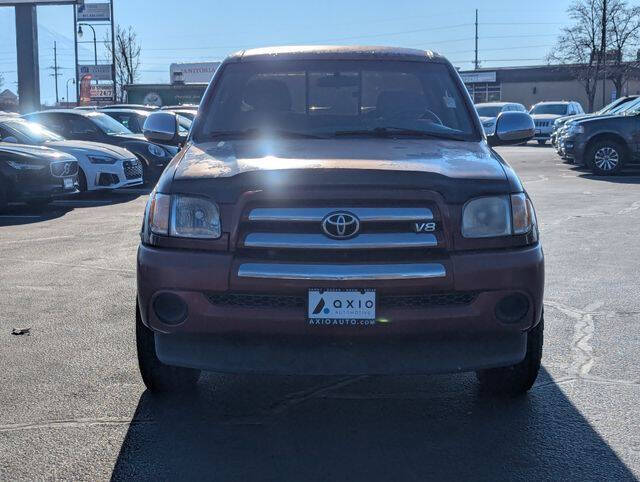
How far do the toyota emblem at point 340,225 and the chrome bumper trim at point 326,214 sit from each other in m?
0.02

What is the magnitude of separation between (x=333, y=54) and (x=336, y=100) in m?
0.35

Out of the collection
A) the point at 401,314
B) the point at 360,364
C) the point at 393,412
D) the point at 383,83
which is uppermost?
the point at 383,83

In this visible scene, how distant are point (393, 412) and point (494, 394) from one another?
568mm

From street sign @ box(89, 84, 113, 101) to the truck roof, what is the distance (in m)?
56.9

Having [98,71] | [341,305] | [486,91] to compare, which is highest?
[98,71]

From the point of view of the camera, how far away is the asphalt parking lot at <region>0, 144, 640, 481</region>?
3.42 meters

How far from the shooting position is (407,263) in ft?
11.7

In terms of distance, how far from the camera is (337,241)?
355 centimetres

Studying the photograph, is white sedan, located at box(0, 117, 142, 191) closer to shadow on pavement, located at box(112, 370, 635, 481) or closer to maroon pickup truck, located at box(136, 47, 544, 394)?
shadow on pavement, located at box(112, 370, 635, 481)

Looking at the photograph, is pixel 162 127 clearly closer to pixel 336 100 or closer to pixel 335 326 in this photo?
pixel 336 100

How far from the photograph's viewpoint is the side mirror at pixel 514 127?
5602 millimetres

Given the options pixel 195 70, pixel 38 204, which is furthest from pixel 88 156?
pixel 195 70

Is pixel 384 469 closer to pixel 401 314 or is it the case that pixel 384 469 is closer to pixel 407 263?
pixel 401 314

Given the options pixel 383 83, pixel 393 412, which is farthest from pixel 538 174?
pixel 393 412
